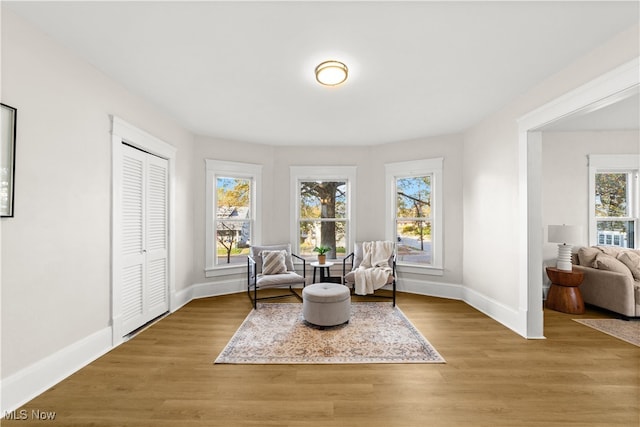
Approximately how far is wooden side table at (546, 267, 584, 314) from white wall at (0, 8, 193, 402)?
5277mm

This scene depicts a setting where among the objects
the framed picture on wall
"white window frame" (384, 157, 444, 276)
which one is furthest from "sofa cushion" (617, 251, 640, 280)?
the framed picture on wall

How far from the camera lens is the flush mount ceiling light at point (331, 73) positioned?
2.47 metres

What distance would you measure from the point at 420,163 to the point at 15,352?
4971 mm

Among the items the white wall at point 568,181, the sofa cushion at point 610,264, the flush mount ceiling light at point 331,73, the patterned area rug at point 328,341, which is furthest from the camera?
the white wall at point 568,181

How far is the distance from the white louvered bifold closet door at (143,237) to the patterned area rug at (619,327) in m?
5.12

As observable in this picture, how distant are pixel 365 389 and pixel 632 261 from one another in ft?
13.5

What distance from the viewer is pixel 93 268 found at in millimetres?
2605

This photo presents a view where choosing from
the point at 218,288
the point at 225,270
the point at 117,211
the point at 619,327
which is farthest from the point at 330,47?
the point at 619,327

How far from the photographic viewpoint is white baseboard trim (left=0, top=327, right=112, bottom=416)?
189 cm

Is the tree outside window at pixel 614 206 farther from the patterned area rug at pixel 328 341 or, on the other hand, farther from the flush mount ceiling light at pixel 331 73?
the flush mount ceiling light at pixel 331 73

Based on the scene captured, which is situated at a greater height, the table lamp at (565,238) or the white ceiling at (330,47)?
the white ceiling at (330,47)

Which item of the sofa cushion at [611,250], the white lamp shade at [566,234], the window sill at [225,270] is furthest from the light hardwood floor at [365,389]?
the window sill at [225,270]

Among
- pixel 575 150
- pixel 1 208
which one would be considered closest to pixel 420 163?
pixel 575 150

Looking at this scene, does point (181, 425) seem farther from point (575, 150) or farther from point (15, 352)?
point (575, 150)
